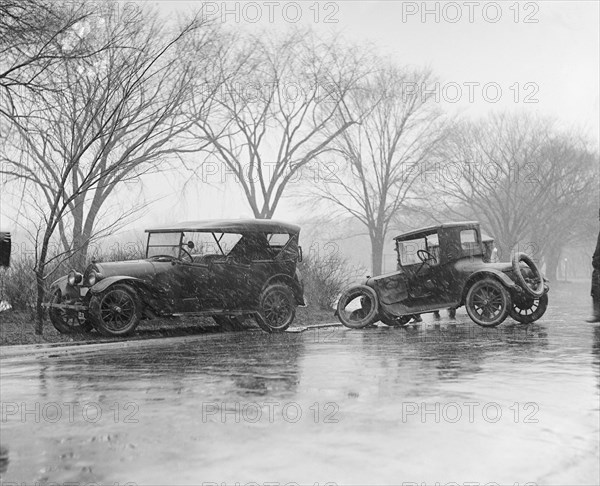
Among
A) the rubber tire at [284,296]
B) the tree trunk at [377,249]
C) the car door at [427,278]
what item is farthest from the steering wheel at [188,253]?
the tree trunk at [377,249]

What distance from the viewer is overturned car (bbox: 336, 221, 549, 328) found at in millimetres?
17297

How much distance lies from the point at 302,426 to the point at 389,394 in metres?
1.82

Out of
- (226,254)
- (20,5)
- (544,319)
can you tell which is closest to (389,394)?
(226,254)

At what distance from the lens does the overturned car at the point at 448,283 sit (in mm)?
17297

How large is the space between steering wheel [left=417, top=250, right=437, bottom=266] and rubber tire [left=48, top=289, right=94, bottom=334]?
703 cm

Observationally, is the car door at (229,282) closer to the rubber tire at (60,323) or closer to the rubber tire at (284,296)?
the rubber tire at (284,296)

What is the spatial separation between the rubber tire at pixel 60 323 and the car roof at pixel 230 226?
219 centimetres

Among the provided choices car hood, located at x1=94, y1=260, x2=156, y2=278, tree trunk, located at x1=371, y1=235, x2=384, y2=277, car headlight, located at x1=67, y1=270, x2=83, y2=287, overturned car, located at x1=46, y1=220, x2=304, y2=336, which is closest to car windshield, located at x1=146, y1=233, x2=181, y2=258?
overturned car, located at x1=46, y1=220, x2=304, y2=336

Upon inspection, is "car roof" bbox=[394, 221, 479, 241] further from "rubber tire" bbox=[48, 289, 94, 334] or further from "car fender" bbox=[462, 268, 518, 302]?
"rubber tire" bbox=[48, 289, 94, 334]

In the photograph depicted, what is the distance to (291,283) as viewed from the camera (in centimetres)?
1747

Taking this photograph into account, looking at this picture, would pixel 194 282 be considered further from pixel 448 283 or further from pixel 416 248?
pixel 448 283

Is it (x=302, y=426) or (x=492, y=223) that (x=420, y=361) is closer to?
(x=302, y=426)

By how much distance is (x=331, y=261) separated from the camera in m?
24.9

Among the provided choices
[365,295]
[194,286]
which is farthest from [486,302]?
[194,286]
